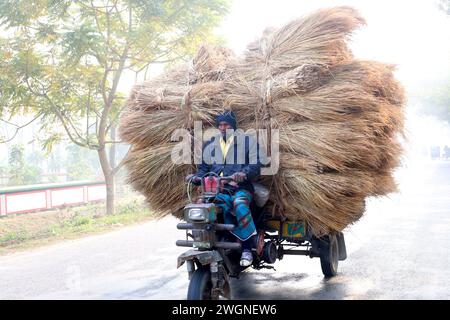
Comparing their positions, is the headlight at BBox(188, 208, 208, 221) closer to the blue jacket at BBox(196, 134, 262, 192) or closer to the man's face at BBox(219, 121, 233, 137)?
the blue jacket at BBox(196, 134, 262, 192)

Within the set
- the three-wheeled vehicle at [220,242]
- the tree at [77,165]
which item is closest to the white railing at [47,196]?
the tree at [77,165]

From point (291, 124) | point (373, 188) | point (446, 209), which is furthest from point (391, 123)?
point (446, 209)

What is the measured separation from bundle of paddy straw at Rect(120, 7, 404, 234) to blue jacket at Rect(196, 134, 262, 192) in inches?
7.7

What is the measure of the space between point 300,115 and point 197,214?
139 cm

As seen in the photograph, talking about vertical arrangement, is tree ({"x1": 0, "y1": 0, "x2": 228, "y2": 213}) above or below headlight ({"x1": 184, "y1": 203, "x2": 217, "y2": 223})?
above

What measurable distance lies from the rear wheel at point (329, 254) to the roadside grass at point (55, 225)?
2.97 metres

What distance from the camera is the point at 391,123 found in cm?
520

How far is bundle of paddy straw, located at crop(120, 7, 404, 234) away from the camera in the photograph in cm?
461

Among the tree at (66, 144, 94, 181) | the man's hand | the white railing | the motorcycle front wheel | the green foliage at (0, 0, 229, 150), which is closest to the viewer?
the motorcycle front wheel

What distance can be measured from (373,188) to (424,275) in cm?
156

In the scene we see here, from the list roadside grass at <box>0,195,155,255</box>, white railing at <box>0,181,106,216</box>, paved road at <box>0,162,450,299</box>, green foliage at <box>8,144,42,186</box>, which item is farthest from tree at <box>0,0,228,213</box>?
green foliage at <box>8,144,42,186</box>

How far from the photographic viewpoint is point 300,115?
479cm

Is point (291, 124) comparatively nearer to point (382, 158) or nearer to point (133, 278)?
point (382, 158)

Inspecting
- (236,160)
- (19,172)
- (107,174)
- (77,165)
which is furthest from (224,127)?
(77,165)
